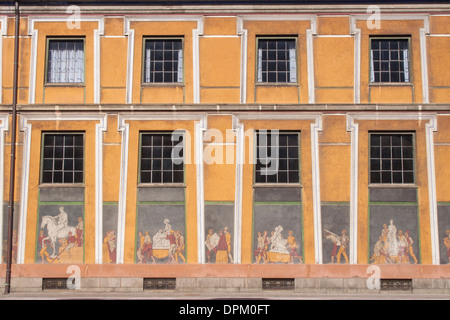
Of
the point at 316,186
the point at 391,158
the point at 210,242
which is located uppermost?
the point at 391,158

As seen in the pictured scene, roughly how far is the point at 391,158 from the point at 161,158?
747 cm

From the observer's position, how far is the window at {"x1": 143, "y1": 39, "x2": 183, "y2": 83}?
21219mm

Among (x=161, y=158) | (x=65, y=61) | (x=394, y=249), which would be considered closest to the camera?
(x=394, y=249)

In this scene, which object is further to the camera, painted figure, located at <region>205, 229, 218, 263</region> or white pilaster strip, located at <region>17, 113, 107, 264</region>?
white pilaster strip, located at <region>17, 113, 107, 264</region>

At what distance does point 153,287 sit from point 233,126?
5775 mm

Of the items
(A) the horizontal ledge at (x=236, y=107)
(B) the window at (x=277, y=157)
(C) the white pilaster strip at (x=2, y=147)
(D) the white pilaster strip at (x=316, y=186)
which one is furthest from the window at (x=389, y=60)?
(C) the white pilaster strip at (x=2, y=147)

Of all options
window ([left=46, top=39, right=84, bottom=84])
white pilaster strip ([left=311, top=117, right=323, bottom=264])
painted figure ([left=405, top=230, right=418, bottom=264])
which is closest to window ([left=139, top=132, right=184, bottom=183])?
window ([left=46, top=39, right=84, bottom=84])

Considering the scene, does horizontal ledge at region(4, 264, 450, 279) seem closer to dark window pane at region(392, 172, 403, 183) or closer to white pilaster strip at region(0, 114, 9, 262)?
dark window pane at region(392, 172, 403, 183)

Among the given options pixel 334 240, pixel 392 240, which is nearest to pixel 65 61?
pixel 334 240

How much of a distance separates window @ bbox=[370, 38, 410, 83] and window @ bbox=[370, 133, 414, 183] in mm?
1919

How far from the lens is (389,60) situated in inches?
834

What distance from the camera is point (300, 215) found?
2047 cm

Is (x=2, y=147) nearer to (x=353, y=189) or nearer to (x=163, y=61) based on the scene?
(x=163, y=61)

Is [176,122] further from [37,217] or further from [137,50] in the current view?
[37,217]
